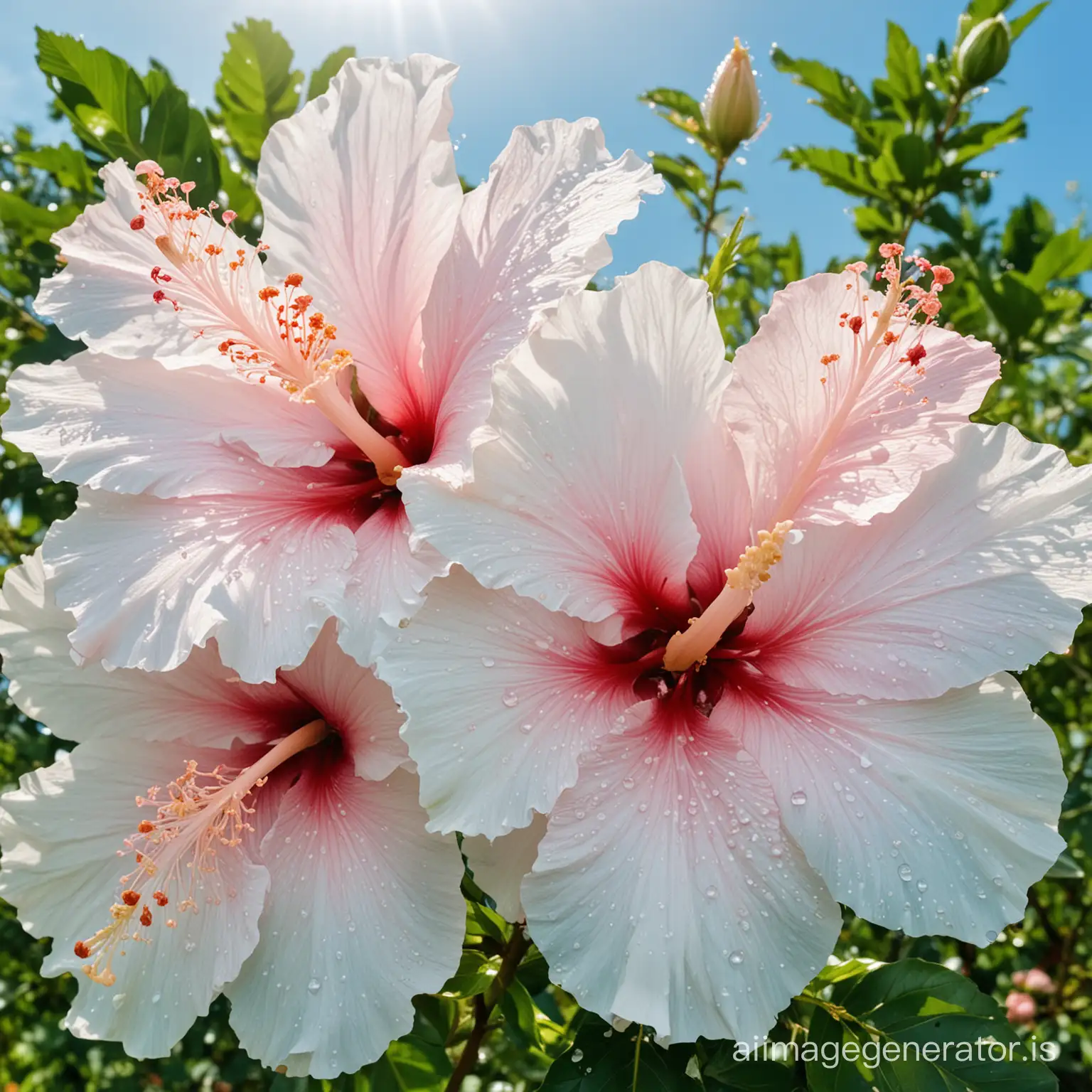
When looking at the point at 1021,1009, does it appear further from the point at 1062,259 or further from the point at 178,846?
the point at 178,846

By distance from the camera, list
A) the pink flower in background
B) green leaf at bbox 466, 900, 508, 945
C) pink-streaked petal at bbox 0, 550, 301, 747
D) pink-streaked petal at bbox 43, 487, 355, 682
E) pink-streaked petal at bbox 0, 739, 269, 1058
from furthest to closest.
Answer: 1. the pink flower in background
2. green leaf at bbox 466, 900, 508, 945
3. pink-streaked petal at bbox 0, 550, 301, 747
4. pink-streaked petal at bbox 0, 739, 269, 1058
5. pink-streaked petal at bbox 43, 487, 355, 682

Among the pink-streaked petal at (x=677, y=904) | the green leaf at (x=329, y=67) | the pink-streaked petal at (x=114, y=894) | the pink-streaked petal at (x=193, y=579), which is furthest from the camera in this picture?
the green leaf at (x=329, y=67)

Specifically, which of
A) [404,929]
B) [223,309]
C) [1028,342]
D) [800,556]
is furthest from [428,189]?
[1028,342]

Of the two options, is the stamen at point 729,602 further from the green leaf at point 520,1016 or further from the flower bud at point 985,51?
the flower bud at point 985,51

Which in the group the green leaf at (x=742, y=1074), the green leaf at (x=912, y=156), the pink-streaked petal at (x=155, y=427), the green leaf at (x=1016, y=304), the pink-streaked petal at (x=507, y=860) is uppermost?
the green leaf at (x=912, y=156)

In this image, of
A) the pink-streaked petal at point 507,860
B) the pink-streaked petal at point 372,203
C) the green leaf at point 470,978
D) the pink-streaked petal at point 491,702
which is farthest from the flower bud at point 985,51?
the green leaf at point 470,978

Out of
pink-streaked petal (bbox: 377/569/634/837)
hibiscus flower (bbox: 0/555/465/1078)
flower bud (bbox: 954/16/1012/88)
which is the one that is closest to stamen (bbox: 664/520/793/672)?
pink-streaked petal (bbox: 377/569/634/837)

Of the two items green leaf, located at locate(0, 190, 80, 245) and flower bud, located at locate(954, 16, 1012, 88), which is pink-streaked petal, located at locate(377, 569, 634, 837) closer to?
green leaf, located at locate(0, 190, 80, 245)
